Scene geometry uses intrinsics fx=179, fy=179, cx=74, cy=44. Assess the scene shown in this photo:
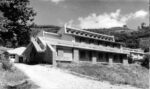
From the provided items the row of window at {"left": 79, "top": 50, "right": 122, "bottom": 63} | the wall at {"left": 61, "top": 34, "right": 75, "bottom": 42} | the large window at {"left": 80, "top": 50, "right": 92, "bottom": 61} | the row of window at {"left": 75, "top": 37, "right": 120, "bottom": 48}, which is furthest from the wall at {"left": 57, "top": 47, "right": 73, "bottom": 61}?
the row of window at {"left": 75, "top": 37, "right": 120, "bottom": 48}

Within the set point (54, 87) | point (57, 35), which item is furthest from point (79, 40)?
point (54, 87)

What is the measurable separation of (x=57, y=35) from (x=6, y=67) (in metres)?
22.9

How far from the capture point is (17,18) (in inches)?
902

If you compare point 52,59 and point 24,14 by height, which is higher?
point 24,14

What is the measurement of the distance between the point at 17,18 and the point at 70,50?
438 inches

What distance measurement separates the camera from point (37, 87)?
1130 centimetres

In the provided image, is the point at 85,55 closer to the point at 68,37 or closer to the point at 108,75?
the point at 68,37

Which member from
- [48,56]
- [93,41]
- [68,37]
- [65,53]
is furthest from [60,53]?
[93,41]

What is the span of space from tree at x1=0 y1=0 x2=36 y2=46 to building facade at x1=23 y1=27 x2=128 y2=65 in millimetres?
4551

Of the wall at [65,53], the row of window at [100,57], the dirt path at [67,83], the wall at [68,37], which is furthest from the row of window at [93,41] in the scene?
the dirt path at [67,83]

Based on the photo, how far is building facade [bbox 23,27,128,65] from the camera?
27594 mm

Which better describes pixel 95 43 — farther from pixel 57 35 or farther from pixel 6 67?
pixel 6 67

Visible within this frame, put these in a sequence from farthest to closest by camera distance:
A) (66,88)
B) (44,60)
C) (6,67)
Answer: (44,60), (6,67), (66,88)

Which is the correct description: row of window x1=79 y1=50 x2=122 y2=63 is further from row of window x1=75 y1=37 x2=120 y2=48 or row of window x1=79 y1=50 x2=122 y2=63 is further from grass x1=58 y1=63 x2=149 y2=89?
grass x1=58 y1=63 x2=149 y2=89
